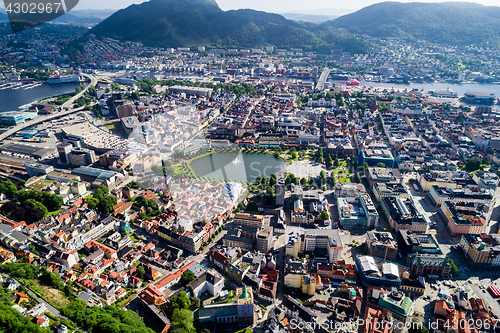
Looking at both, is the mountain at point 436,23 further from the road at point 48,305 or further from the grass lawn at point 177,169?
the road at point 48,305

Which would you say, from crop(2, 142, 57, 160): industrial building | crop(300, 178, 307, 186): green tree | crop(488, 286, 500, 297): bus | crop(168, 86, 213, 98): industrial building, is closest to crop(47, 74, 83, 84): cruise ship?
crop(168, 86, 213, 98): industrial building

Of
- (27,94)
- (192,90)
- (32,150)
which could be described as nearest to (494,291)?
(32,150)

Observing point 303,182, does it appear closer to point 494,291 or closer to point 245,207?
point 245,207

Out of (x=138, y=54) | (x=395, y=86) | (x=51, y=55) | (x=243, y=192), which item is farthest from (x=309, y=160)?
(x=51, y=55)

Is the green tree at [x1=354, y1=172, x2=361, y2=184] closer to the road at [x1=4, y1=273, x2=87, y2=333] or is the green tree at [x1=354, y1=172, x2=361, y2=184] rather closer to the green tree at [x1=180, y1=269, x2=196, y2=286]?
the green tree at [x1=180, y1=269, x2=196, y2=286]

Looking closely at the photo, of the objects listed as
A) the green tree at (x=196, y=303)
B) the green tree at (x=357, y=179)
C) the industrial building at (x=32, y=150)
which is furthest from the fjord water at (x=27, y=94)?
the green tree at (x=357, y=179)

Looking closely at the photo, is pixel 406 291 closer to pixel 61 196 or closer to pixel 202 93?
pixel 61 196
